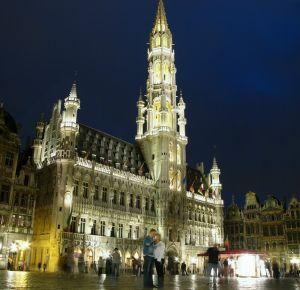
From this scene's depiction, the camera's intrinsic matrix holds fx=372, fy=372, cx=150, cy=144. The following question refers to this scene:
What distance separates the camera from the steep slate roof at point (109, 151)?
57.1 meters

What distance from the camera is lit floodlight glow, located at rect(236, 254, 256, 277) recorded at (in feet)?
118

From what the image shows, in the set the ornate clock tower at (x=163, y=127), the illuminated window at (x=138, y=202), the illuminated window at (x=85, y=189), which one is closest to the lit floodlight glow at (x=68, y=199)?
the illuminated window at (x=85, y=189)

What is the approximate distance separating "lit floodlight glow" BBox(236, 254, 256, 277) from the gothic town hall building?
1984 centimetres

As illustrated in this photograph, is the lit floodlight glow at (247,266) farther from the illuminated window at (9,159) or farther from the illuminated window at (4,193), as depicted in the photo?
the illuminated window at (9,159)

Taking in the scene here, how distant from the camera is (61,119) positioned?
55.4m

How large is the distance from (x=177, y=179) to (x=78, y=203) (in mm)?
22096

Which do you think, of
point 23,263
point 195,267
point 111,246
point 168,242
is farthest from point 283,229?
point 23,263

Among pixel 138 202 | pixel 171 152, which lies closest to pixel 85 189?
pixel 138 202

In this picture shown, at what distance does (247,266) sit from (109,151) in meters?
31.4

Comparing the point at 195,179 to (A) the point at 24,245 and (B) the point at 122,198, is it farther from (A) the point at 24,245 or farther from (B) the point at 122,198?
(A) the point at 24,245

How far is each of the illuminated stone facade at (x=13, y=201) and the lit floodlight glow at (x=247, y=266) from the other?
24980 mm

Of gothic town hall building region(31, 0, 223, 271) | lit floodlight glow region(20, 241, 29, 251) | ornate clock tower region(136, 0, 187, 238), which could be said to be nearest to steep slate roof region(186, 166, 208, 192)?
gothic town hall building region(31, 0, 223, 271)

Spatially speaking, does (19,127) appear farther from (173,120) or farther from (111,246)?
(173,120)

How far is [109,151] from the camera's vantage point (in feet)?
200
